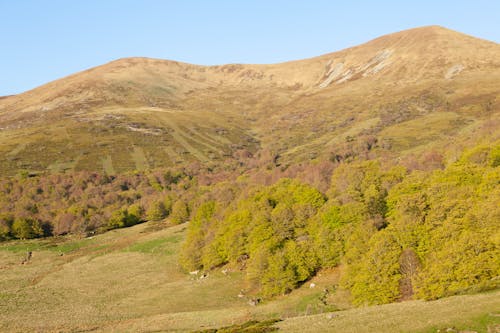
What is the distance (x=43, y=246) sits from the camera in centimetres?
14388

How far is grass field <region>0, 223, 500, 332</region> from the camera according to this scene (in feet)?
133

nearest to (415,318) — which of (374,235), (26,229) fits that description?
(374,235)

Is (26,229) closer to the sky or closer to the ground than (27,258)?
closer to the sky

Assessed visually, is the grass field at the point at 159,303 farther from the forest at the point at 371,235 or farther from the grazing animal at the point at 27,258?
the forest at the point at 371,235

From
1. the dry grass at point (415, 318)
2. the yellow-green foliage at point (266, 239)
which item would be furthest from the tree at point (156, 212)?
the dry grass at point (415, 318)

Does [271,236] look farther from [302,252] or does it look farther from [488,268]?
[488,268]

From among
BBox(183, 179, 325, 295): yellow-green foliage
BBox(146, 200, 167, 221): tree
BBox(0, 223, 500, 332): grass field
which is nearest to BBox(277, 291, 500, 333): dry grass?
BBox(0, 223, 500, 332): grass field

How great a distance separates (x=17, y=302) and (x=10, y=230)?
305 feet

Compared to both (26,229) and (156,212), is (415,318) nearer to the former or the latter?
(156,212)

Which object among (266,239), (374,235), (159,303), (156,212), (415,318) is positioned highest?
(415,318)

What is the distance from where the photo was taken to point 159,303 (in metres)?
76.6

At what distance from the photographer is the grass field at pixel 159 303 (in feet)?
133

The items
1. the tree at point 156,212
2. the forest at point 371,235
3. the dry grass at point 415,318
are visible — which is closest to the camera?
the dry grass at point 415,318

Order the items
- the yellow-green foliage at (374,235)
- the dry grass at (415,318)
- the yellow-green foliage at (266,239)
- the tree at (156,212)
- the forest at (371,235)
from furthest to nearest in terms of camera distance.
A: the tree at (156,212) < the yellow-green foliage at (266,239) < the forest at (371,235) < the yellow-green foliage at (374,235) < the dry grass at (415,318)
